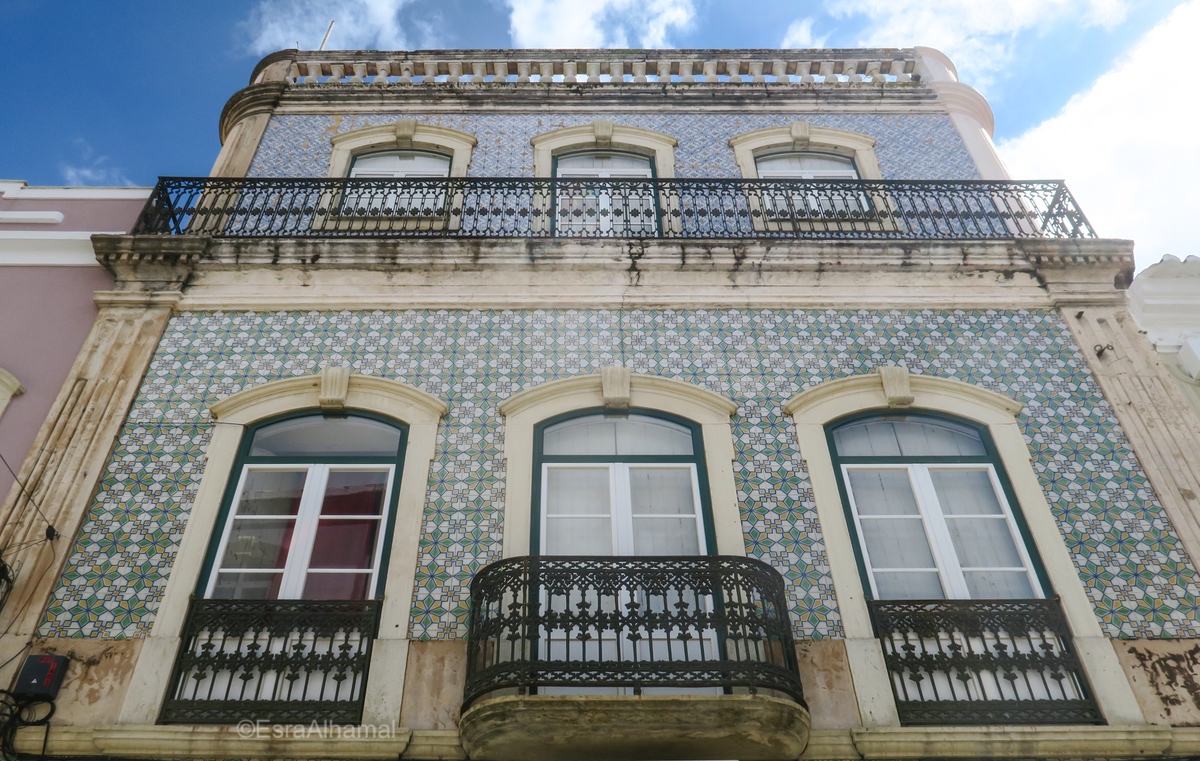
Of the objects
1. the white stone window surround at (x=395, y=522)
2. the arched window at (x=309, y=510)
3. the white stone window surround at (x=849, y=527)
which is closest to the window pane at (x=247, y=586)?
the arched window at (x=309, y=510)

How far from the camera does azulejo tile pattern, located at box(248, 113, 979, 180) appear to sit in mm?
8594

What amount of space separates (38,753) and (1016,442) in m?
6.21

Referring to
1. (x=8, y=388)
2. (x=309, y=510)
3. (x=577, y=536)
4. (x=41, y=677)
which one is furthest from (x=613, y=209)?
(x=41, y=677)

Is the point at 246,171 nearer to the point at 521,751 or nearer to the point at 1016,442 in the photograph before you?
the point at 521,751

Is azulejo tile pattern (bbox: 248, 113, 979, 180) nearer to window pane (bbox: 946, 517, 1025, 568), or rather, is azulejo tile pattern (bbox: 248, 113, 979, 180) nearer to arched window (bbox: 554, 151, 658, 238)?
arched window (bbox: 554, 151, 658, 238)

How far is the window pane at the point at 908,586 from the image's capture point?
5367 mm

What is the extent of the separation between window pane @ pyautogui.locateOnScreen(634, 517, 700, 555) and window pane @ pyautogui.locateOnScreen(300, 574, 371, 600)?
1713 millimetres

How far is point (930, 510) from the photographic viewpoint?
5.71 m

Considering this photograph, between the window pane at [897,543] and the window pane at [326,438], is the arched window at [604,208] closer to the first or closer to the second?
the window pane at [326,438]

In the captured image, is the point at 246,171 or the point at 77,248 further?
the point at 246,171

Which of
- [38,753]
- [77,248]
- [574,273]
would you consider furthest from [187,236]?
[38,753]

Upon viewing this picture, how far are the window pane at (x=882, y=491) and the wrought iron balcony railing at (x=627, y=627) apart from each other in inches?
44.4

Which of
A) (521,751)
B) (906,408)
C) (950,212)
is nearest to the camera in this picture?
(521,751)

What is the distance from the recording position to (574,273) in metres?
7.03
